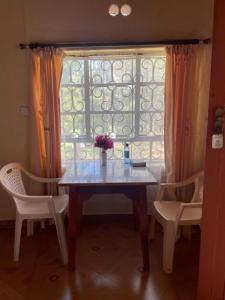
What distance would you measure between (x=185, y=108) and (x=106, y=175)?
1078 millimetres

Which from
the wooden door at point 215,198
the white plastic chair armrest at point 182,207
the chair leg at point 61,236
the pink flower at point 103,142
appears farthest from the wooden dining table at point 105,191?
the wooden door at point 215,198

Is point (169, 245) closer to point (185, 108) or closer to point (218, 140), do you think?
point (218, 140)

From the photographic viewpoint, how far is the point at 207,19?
2434 millimetres

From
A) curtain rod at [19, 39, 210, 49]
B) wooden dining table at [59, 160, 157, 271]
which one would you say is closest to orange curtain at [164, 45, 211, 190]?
curtain rod at [19, 39, 210, 49]

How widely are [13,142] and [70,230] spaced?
1215 millimetres

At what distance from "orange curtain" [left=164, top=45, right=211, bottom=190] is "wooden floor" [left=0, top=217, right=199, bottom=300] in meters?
0.80

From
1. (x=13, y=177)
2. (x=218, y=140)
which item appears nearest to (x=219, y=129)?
(x=218, y=140)

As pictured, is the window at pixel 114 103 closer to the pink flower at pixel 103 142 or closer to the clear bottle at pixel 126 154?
the clear bottle at pixel 126 154

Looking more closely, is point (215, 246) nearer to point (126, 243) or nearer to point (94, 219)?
point (126, 243)

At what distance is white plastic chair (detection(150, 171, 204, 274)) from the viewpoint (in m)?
2.05

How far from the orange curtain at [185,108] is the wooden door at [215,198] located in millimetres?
1181

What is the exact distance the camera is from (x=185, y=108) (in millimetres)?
2504

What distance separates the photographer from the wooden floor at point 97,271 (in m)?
1.82

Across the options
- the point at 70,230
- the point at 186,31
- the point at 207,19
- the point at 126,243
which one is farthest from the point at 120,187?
the point at 207,19
